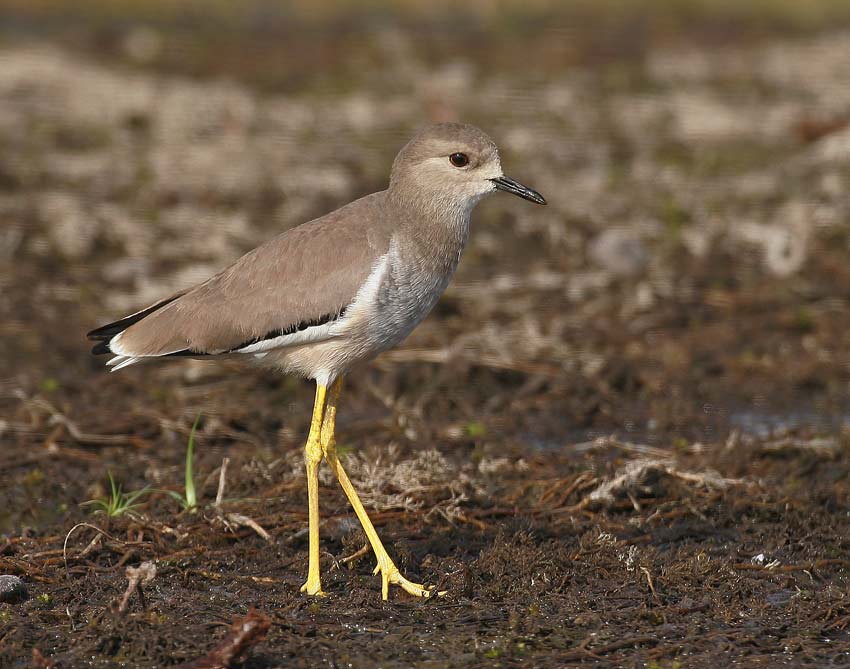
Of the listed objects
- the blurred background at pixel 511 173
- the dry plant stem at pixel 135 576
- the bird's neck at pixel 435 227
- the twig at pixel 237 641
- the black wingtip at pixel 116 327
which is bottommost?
the blurred background at pixel 511 173

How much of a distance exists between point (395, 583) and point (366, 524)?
341mm

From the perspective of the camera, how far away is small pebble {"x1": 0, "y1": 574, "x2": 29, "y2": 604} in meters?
5.84

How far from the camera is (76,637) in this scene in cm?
546

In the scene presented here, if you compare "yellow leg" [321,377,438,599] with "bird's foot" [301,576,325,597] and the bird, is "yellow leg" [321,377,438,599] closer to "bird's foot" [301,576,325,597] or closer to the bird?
the bird

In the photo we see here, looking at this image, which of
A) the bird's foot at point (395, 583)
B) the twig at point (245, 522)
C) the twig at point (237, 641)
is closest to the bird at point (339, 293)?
the bird's foot at point (395, 583)

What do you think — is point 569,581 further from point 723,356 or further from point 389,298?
point 723,356

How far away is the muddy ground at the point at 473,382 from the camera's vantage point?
584cm

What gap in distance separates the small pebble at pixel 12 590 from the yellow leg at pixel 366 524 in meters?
1.57

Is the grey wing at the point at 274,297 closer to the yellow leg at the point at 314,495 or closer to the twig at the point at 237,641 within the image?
the yellow leg at the point at 314,495

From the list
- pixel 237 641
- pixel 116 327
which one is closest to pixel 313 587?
pixel 237 641

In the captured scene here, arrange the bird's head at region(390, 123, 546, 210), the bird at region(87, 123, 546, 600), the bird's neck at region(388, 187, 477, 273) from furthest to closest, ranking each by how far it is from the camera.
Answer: the bird's head at region(390, 123, 546, 210) → the bird's neck at region(388, 187, 477, 273) → the bird at region(87, 123, 546, 600)

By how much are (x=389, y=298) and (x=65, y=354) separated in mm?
4337

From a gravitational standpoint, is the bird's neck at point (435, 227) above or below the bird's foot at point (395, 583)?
above

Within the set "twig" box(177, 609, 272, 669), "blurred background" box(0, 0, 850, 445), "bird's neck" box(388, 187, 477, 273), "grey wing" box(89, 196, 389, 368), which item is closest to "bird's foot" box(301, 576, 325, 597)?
"twig" box(177, 609, 272, 669)
